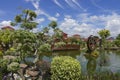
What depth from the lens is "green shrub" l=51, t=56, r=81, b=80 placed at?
10.6 m

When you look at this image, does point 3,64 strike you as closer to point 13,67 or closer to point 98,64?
point 13,67

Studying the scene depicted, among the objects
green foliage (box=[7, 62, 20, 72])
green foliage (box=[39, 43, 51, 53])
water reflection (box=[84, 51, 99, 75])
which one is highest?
green foliage (box=[39, 43, 51, 53])

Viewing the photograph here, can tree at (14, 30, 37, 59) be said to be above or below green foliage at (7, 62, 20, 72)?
above

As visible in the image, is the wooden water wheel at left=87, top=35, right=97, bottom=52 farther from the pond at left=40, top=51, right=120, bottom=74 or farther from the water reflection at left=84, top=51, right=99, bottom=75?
the pond at left=40, top=51, right=120, bottom=74

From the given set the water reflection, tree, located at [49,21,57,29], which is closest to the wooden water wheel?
the water reflection

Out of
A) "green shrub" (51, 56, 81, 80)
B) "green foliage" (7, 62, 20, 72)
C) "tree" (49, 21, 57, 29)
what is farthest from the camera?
"tree" (49, 21, 57, 29)

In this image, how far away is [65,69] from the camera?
1060 cm

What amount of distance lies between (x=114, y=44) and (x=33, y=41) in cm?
5253

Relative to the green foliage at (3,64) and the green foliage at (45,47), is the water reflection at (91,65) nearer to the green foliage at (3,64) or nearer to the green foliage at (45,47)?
the green foliage at (45,47)

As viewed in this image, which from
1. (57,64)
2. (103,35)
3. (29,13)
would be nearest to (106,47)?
(103,35)

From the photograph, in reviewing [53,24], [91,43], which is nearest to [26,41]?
[53,24]

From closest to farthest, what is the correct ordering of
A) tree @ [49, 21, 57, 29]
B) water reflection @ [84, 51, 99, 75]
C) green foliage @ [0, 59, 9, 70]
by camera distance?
green foliage @ [0, 59, 9, 70] < tree @ [49, 21, 57, 29] < water reflection @ [84, 51, 99, 75]

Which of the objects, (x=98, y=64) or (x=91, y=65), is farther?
(x=98, y=64)

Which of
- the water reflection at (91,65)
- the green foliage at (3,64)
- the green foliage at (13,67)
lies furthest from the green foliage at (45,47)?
the water reflection at (91,65)
